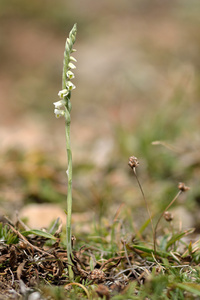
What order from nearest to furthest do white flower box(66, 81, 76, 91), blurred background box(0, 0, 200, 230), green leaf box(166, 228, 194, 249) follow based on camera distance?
white flower box(66, 81, 76, 91), green leaf box(166, 228, 194, 249), blurred background box(0, 0, 200, 230)

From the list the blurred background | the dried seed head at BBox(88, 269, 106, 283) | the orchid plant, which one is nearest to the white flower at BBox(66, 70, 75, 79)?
→ the orchid plant

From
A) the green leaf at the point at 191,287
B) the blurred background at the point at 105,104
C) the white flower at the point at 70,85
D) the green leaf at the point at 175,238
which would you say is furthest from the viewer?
the blurred background at the point at 105,104

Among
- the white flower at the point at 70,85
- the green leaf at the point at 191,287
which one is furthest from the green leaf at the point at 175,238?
the white flower at the point at 70,85

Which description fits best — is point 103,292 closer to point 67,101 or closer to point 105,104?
point 67,101

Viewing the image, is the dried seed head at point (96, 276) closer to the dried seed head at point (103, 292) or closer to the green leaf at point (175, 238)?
the dried seed head at point (103, 292)

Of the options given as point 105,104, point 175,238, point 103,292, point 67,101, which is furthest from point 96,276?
point 105,104

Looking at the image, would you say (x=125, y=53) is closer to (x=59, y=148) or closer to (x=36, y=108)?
(x=36, y=108)

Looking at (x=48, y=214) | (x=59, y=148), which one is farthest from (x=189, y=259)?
(x=59, y=148)

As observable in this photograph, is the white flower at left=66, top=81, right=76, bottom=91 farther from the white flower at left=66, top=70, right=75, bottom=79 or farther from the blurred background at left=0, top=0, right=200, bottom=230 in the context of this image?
the blurred background at left=0, top=0, right=200, bottom=230
